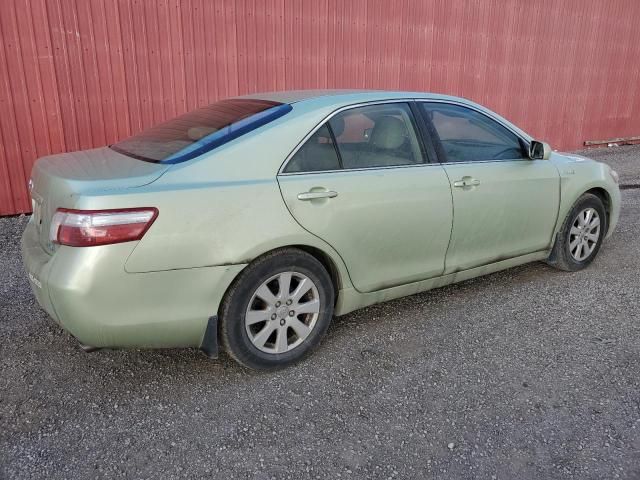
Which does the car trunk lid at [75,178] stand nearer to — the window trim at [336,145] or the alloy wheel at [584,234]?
the window trim at [336,145]

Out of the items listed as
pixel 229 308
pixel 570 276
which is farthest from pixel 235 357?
pixel 570 276

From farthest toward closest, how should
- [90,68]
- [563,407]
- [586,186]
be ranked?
[90,68], [586,186], [563,407]

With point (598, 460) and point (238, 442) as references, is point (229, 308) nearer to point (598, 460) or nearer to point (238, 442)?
point (238, 442)

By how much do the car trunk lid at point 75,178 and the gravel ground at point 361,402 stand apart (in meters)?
0.80

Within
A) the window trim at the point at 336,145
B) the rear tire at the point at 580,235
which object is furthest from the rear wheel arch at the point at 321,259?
the rear tire at the point at 580,235

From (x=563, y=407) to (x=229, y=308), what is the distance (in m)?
1.71

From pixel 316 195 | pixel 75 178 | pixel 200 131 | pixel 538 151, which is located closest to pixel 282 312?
pixel 316 195

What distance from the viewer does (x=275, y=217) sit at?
280 cm

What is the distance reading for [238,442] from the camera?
246 centimetres

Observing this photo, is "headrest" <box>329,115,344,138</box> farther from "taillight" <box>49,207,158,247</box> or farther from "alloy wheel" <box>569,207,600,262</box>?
"alloy wheel" <box>569,207,600,262</box>

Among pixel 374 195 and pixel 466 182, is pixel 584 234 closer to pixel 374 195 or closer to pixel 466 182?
pixel 466 182

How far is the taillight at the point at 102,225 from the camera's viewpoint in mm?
2418

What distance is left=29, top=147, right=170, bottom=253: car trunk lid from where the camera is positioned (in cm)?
251

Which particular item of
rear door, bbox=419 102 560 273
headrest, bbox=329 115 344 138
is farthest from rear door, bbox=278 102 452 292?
rear door, bbox=419 102 560 273
